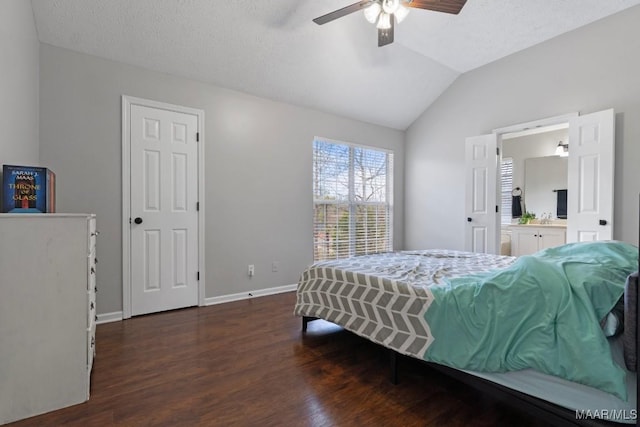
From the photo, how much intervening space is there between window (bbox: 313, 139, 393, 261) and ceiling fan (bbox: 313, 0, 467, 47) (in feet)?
7.02

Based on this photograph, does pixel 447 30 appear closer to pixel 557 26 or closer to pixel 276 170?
pixel 557 26

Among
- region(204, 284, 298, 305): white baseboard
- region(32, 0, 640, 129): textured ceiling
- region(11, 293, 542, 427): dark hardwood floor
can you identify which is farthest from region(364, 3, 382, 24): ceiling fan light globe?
region(204, 284, 298, 305): white baseboard

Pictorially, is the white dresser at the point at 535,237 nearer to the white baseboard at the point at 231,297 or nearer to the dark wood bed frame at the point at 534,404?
the white baseboard at the point at 231,297

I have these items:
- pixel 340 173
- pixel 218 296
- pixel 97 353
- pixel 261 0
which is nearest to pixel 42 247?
pixel 97 353

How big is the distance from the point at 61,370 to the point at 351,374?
1617 millimetres

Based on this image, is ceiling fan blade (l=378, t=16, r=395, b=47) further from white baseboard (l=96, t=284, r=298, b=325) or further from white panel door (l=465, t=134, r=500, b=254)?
white baseboard (l=96, t=284, r=298, b=325)

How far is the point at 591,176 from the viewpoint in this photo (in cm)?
341

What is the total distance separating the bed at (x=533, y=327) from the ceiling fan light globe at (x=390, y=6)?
1972 millimetres

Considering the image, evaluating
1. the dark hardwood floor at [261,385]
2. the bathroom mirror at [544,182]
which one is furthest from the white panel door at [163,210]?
the bathroom mirror at [544,182]

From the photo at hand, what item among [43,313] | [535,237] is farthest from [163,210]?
[535,237]

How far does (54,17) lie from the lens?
2.56m

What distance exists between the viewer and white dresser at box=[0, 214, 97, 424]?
1.53m

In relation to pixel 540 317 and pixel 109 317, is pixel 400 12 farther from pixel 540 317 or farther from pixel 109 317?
pixel 109 317

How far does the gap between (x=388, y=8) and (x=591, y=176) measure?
116 inches
